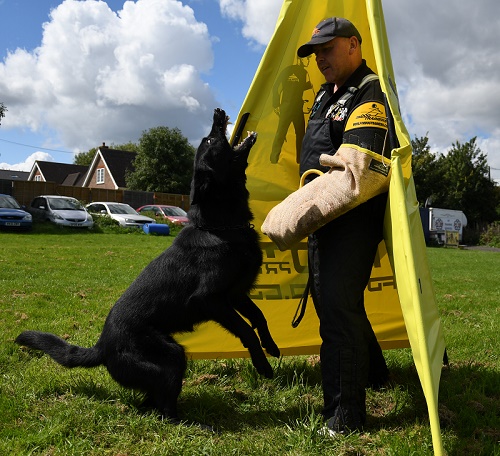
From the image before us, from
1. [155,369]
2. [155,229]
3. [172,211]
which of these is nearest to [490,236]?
[172,211]

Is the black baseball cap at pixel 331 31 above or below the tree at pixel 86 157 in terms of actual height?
below

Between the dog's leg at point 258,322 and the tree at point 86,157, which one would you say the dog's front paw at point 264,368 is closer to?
the dog's leg at point 258,322

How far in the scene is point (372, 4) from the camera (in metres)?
2.59

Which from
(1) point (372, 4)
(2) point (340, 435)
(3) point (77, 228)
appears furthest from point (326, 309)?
(3) point (77, 228)

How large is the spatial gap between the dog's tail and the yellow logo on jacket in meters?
2.08

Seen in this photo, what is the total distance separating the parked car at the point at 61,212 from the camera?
61.4 feet

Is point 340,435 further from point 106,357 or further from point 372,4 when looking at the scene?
point 372,4

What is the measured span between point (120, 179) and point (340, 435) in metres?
44.3

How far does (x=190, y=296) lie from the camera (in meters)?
2.92

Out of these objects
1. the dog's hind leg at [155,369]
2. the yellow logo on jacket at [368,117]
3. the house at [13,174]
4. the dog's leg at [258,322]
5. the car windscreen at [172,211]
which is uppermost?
the house at [13,174]

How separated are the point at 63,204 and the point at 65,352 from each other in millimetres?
17937

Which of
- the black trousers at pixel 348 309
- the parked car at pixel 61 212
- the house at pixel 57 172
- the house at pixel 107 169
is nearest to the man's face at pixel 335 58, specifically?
the black trousers at pixel 348 309

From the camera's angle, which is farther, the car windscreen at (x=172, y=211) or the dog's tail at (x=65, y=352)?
the car windscreen at (x=172, y=211)

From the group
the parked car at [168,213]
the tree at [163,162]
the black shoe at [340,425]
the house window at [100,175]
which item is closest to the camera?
the black shoe at [340,425]
